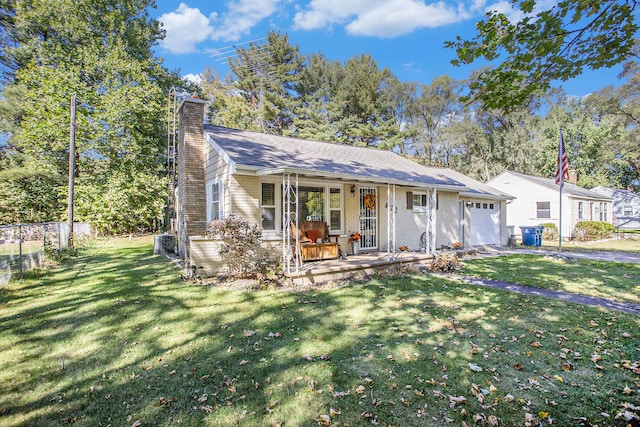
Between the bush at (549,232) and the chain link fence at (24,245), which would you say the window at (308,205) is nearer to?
the chain link fence at (24,245)

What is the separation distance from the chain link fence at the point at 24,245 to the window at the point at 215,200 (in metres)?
4.73

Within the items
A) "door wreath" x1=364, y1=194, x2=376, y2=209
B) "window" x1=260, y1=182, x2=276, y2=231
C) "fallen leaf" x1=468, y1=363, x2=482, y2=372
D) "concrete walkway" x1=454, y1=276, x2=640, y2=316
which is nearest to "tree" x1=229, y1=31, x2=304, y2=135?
"door wreath" x1=364, y1=194, x2=376, y2=209

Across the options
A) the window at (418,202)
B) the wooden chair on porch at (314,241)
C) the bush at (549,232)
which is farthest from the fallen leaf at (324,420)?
the bush at (549,232)

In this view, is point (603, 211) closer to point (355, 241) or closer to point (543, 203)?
point (543, 203)

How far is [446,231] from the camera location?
45.1 feet

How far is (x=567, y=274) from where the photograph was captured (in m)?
9.02

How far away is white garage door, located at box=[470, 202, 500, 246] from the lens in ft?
52.4

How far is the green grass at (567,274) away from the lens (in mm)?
7309

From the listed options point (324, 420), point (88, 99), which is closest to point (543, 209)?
point (324, 420)

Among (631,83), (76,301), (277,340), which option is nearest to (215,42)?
(76,301)

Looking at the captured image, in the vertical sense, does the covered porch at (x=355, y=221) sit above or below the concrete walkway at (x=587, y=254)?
above

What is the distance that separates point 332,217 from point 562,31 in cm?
750

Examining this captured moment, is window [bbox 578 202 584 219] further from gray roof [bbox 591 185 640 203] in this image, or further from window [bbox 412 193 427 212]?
window [bbox 412 193 427 212]

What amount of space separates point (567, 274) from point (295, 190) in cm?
842
